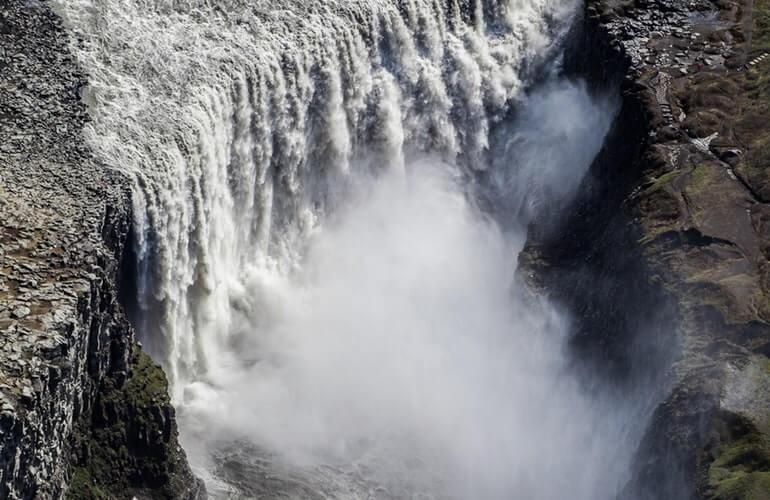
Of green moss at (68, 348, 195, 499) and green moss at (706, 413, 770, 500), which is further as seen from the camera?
green moss at (68, 348, 195, 499)

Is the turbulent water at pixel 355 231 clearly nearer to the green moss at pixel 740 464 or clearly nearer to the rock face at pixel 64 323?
the rock face at pixel 64 323

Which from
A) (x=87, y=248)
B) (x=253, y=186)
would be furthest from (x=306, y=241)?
(x=87, y=248)

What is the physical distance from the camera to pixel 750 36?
50938 mm

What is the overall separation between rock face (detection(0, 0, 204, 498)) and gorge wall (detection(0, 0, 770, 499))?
58mm

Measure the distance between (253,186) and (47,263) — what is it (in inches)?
527

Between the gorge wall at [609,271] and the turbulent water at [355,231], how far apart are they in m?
1.81

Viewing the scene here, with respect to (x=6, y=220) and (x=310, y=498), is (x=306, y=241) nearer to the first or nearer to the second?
(x=310, y=498)

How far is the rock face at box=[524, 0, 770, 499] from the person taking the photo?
37031mm

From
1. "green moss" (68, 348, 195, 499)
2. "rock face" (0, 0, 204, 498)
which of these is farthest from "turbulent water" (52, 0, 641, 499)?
"green moss" (68, 348, 195, 499)

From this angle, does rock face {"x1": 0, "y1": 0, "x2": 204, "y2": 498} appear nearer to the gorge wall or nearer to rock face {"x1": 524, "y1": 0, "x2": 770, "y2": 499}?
the gorge wall

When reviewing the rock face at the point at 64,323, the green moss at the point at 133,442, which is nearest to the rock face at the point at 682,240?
the green moss at the point at 133,442

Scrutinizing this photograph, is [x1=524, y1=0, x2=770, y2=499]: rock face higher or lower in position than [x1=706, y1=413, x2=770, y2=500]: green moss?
higher

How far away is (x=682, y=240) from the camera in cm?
4250

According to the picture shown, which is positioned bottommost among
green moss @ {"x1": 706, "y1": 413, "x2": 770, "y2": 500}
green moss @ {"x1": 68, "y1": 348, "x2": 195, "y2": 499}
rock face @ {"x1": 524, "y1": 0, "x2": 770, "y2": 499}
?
green moss @ {"x1": 68, "y1": 348, "x2": 195, "y2": 499}
